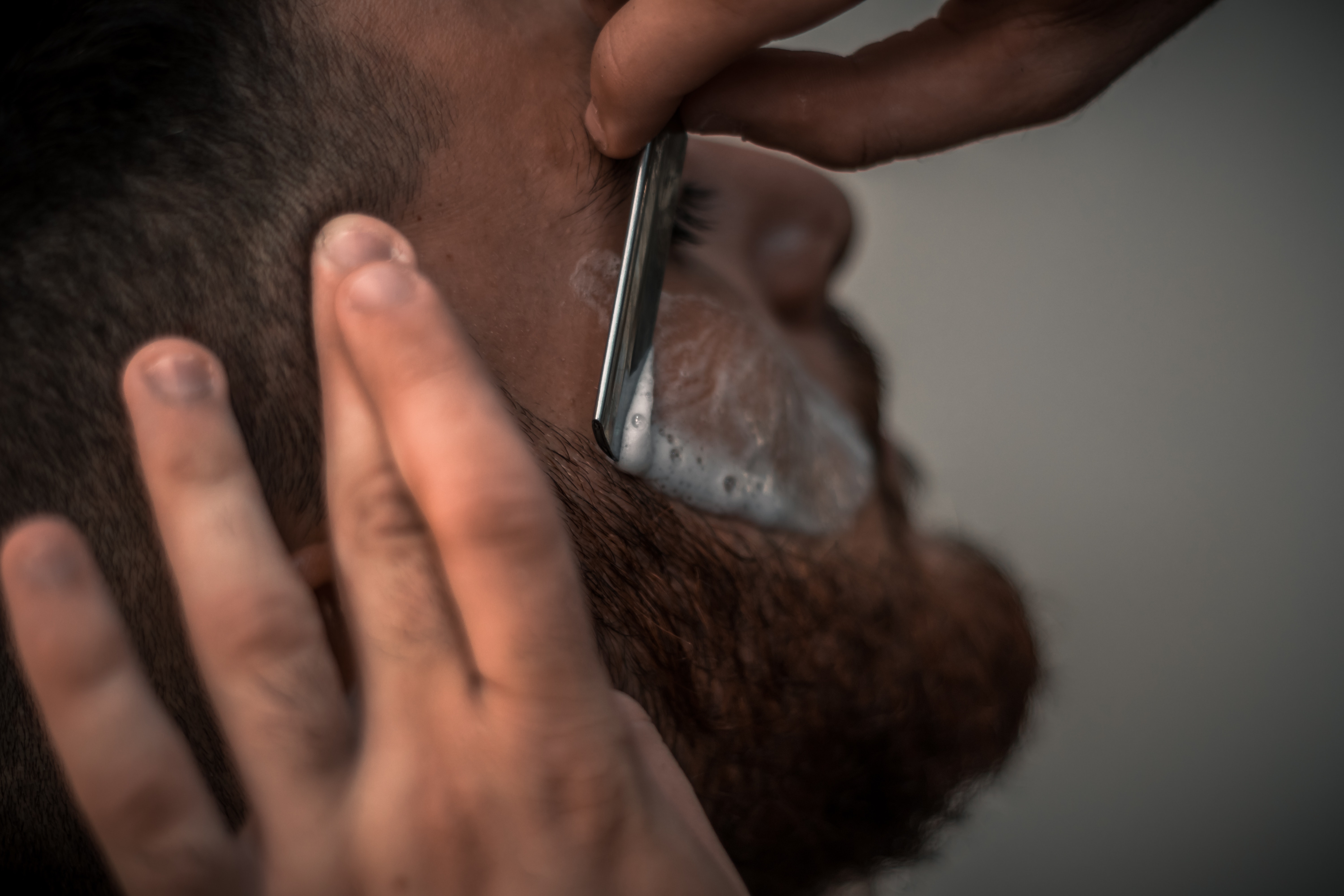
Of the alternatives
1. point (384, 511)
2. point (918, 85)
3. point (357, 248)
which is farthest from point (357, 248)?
point (918, 85)

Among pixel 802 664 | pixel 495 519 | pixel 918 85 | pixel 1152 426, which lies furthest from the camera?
pixel 1152 426

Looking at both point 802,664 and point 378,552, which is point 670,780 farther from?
point 802,664

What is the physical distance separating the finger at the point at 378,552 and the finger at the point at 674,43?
0.18 meters

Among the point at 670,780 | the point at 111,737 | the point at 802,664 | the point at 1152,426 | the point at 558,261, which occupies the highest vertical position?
the point at 558,261

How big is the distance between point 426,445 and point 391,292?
0.06m

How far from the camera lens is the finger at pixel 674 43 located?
42cm

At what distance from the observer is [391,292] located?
12.4 inches

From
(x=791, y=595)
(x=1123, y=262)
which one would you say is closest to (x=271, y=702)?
(x=791, y=595)

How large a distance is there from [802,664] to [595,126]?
426 mm

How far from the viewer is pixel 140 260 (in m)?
0.44

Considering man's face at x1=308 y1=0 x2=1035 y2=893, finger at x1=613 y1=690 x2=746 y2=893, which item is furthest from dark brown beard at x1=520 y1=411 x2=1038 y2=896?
finger at x1=613 y1=690 x2=746 y2=893

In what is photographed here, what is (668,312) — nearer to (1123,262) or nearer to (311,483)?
(311,483)

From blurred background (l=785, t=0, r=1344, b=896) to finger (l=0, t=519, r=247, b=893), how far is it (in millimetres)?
928

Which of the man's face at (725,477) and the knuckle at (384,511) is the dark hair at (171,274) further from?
the knuckle at (384,511)
